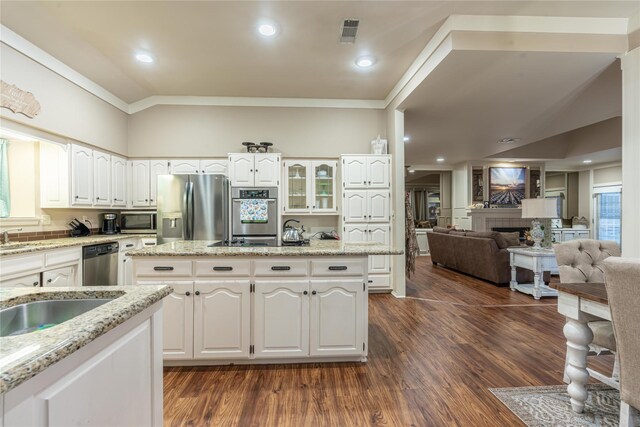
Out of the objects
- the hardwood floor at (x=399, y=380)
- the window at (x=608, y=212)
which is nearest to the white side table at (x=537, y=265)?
the hardwood floor at (x=399, y=380)

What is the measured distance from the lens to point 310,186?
4.56 meters

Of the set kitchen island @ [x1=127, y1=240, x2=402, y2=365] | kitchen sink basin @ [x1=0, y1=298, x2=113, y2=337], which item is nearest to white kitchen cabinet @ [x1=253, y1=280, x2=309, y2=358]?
kitchen island @ [x1=127, y1=240, x2=402, y2=365]

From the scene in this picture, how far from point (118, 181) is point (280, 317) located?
3.55 meters

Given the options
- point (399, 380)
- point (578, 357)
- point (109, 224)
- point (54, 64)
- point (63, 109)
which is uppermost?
point (54, 64)

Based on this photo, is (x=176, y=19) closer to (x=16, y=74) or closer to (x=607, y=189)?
(x=16, y=74)

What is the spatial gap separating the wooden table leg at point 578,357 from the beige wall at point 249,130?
3.42 m

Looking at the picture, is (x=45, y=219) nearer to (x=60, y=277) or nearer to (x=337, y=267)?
(x=60, y=277)

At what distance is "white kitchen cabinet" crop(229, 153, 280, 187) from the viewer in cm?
430

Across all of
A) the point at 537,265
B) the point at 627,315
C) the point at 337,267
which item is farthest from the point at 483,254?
the point at 627,315

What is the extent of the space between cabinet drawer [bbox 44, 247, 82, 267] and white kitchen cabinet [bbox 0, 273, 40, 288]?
15 cm

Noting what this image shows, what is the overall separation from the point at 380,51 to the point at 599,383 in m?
3.38

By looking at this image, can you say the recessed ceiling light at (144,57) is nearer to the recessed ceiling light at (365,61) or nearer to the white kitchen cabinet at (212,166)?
the white kitchen cabinet at (212,166)

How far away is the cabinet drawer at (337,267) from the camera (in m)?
2.30

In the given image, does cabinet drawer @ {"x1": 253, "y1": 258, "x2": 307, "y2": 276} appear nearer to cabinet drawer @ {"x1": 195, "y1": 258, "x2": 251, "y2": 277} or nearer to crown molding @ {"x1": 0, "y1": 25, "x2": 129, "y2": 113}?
cabinet drawer @ {"x1": 195, "y1": 258, "x2": 251, "y2": 277}
